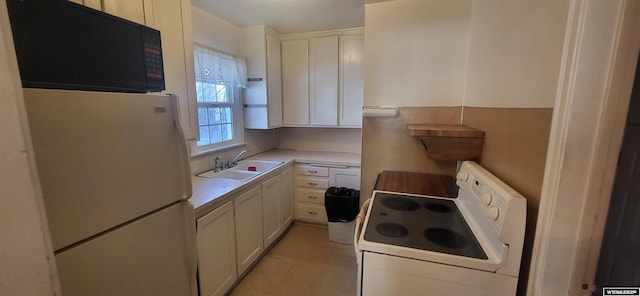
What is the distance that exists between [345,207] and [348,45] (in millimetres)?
1825

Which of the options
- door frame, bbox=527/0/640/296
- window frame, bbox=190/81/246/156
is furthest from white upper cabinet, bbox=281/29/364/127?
door frame, bbox=527/0/640/296

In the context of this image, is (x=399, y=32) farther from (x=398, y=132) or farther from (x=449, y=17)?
(x=398, y=132)

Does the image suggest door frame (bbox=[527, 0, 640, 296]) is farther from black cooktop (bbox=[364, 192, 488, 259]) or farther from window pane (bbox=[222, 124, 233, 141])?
window pane (bbox=[222, 124, 233, 141])

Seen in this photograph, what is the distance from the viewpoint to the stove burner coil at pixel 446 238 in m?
1.05

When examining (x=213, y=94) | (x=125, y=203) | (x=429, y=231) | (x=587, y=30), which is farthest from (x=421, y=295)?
(x=213, y=94)

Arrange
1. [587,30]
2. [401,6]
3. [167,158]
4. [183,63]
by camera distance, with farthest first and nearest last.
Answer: [401,6] < [183,63] < [167,158] < [587,30]

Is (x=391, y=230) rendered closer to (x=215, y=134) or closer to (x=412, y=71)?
(x=412, y=71)

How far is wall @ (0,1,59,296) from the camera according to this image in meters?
0.42

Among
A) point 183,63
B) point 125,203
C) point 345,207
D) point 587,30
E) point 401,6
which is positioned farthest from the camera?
point 345,207

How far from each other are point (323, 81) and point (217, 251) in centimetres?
215

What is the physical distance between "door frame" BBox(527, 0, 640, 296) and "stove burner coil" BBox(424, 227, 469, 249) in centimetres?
30

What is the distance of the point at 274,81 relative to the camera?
10.0 feet

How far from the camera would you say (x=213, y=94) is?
262cm

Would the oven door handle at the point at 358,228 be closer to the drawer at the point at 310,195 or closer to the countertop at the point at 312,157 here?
the countertop at the point at 312,157
